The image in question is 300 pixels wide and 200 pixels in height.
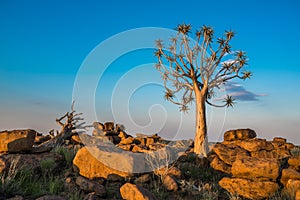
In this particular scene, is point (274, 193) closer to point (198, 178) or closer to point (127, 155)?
point (198, 178)

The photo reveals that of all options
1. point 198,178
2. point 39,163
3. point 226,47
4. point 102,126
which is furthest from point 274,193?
point 102,126

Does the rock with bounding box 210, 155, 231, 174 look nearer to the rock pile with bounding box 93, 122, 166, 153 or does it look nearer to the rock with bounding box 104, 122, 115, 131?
the rock pile with bounding box 93, 122, 166, 153

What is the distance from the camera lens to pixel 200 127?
18.1m

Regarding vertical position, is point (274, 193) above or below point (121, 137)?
below

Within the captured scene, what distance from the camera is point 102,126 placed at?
26.2 metres

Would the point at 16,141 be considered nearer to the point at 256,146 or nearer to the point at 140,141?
the point at 140,141

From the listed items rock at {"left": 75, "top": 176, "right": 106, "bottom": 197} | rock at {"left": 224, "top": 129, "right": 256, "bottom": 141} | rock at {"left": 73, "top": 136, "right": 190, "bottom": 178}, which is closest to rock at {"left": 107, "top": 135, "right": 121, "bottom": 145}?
rock at {"left": 224, "top": 129, "right": 256, "bottom": 141}

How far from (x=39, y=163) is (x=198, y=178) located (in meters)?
5.87

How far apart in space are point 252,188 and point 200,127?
9.02m

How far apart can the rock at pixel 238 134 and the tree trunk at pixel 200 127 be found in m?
1.95

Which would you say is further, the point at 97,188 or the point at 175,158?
the point at 175,158

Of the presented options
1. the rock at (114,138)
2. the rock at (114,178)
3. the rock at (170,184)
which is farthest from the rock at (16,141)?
the rock at (114,138)

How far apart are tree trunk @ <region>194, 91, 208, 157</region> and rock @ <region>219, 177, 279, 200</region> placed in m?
7.93

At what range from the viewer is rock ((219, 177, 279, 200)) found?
8992 millimetres
